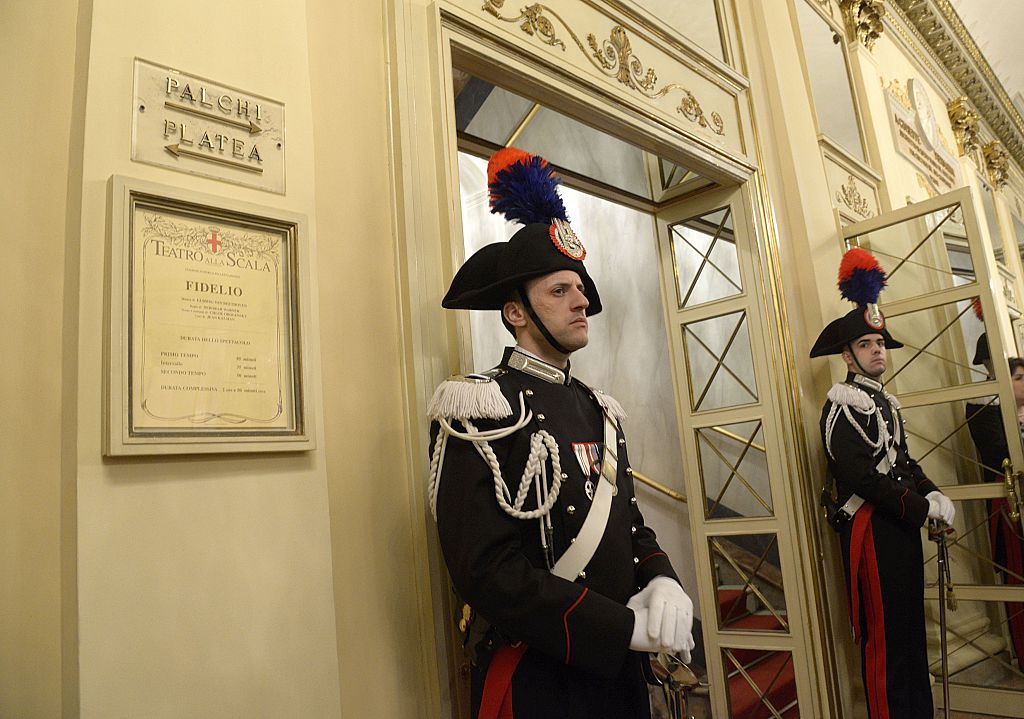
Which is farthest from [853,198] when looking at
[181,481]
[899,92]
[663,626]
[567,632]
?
[181,481]

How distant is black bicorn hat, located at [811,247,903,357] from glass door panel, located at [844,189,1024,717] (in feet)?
1.32

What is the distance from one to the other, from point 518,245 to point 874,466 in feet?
7.28

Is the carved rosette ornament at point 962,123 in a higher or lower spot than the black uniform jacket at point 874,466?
higher

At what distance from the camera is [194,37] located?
5.48 feet

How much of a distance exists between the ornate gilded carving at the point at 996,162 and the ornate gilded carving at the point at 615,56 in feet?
22.0

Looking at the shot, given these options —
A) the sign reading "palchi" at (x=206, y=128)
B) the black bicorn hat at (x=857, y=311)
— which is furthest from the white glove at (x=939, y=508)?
the sign reading "palchi" at (x=206, y=128)

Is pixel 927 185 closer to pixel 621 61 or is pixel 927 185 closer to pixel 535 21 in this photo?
pixel 621 61

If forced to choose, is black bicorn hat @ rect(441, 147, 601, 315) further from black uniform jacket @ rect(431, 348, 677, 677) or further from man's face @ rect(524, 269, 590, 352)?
black uniform jacket @ rect(431, 348, 677, 677)

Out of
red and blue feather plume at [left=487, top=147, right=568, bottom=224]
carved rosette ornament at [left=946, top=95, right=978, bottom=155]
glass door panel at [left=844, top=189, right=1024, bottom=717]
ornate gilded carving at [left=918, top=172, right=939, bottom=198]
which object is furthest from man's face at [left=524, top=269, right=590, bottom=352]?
carved rosette ornament at [left=946, top=95, right=978, bottom=155]

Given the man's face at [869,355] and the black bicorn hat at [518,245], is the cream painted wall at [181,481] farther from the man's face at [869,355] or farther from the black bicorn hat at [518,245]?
the man's face at [869,355]

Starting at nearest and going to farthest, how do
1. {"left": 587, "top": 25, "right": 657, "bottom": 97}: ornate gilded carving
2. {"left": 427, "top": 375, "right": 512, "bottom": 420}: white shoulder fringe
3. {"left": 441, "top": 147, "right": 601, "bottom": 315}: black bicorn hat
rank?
Answer: {"left": 427, "top": 375, "right": 512, "bottom": 420}: white shoulder fringe < {"left": 441, "top": 147, "right": 601, "bottom": 315}: black bicorn hat < {"left": 587, "top": 25, "right": 657, "bottom": 97}: ornate gilded carving

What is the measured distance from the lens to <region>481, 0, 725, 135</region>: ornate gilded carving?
2586mm

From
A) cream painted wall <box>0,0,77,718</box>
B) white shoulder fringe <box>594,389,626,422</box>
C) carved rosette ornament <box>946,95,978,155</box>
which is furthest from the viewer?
carved rosette ornament <box>946,95,978,155</box>

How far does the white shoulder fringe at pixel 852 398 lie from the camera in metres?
3.35
